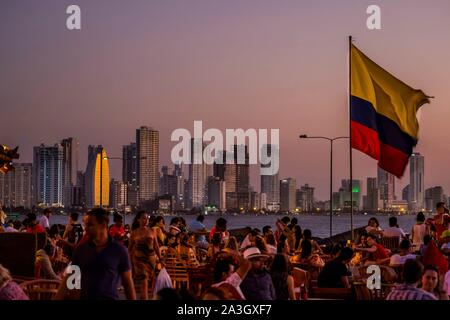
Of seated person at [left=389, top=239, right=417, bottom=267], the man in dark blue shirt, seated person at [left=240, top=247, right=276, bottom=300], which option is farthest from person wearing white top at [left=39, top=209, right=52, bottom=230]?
the man in dark blue shirt

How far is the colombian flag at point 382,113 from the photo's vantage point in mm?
19516

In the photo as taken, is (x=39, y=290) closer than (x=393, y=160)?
Yes

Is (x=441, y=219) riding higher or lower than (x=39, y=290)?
higher

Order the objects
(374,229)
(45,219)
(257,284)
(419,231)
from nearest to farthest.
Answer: (257,284) → (419,231) → (374,229) → (45,219)

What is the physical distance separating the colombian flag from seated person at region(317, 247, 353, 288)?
6.01 m

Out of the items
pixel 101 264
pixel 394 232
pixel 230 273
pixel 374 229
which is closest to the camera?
pixel 101 264

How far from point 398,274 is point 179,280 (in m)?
3.92

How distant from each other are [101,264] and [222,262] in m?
1.90

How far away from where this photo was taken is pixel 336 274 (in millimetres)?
13609

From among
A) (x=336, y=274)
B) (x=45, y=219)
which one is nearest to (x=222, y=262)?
(x=336, y=274)

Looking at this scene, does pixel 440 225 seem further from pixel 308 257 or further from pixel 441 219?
pixel 308 257

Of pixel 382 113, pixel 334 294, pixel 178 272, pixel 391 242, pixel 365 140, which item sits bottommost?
pixel 178 272

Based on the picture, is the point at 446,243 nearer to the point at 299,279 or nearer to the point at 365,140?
the point at 365,140
